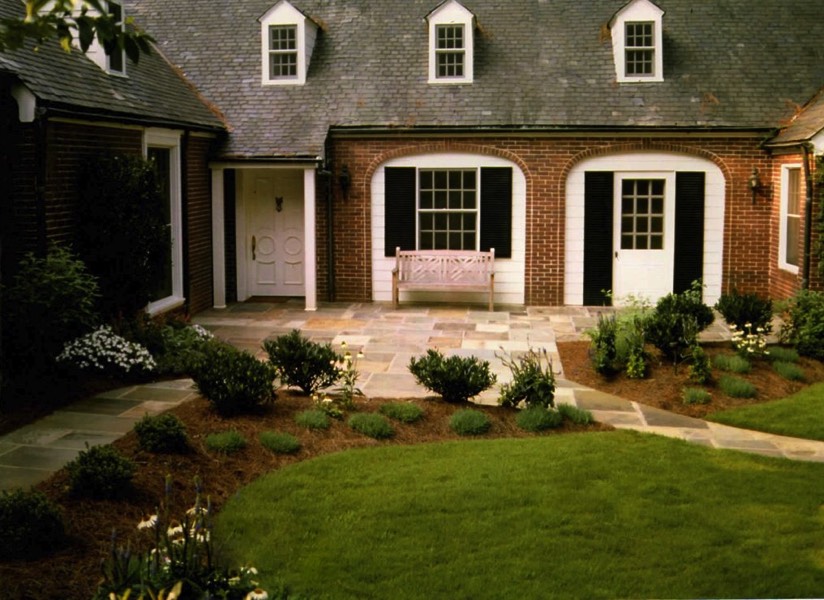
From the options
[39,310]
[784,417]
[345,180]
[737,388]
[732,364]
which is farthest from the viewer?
[345,180]

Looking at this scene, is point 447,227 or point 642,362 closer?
point 642,362

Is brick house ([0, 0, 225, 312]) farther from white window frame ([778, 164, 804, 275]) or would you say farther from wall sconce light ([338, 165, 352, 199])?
white window frame ([778, 164, 804, 275])

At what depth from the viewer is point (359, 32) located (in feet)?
63.1

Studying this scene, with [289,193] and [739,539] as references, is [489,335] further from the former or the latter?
[739,539]

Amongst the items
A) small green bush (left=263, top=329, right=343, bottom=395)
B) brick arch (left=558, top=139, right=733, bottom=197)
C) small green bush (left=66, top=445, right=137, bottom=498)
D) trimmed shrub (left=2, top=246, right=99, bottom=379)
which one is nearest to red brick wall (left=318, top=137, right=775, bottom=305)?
brick arch (left=558, top=139, right=733, bottom=197)

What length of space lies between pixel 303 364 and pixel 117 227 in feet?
12.6

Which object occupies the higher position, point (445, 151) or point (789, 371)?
point (445, 151)

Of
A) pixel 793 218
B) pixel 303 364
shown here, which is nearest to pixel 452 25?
pixel 793 218

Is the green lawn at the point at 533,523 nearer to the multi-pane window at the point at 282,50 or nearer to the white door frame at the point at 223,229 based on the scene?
the white door frame at the point at 223,229

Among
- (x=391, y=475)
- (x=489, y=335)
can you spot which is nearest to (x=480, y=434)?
(x=391, y=475)

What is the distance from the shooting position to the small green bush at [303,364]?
31.8 feet

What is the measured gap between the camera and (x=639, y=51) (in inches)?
721

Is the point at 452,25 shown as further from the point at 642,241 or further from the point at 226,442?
the point at 226,442

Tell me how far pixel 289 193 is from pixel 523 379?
1029cm
